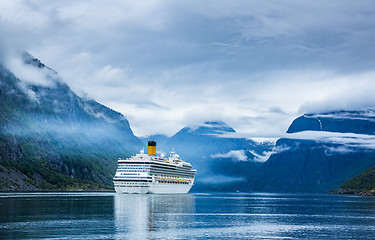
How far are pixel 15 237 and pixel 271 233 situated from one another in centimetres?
5028

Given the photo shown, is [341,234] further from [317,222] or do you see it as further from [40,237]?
[40,237]

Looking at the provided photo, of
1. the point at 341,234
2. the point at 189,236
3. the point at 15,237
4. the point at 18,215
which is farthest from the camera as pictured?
the point at 18,215

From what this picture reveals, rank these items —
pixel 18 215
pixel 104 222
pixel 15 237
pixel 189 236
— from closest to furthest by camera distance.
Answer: pixel 15 237 → pixel 189 236 → pixel 104 222 → pixel 18 215

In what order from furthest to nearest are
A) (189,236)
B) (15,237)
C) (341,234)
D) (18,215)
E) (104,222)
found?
(18,215)
(104,222)
(341,234)
(189,236)
(15,237)

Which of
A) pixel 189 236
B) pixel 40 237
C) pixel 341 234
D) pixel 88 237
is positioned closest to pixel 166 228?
pixel 189 236

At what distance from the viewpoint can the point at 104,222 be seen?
119500 millimetres

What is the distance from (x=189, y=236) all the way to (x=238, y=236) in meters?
9.68

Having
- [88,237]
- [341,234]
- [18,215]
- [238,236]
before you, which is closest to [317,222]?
[341,234]

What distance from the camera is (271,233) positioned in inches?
4218

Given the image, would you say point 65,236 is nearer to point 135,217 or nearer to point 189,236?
point 189,236

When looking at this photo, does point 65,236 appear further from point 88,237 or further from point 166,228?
point 166,228

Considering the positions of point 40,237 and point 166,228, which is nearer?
point 40,237

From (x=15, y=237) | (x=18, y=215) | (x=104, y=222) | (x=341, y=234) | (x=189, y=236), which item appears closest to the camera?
(x=15, y=237)

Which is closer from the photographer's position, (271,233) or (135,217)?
(271,233)
